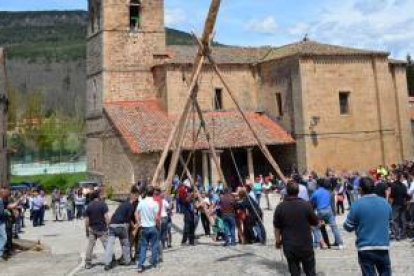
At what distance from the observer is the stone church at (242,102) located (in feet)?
86.1

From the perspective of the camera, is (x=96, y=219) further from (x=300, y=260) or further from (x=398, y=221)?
(x=398, y=221)

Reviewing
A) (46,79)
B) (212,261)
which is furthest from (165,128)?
(46,79)

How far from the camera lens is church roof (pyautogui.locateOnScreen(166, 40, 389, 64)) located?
27203 mm

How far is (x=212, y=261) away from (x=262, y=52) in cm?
2288

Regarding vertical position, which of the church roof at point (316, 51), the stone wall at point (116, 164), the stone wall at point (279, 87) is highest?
the church roof at point (316, 51)

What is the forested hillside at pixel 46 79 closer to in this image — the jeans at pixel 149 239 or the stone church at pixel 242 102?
the stone church at pixel 242 102

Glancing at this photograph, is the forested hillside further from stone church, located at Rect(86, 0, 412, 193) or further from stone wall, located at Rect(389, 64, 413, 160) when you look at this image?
stone wall, located at Rect(389, 64, 413, 160)

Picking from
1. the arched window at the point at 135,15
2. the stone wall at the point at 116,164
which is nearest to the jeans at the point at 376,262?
the stone wall at the point at 116,164

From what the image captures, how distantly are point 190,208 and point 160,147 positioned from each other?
11.9 meters

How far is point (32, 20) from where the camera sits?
135125 mm

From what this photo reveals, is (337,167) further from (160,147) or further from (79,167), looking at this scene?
(79,167)

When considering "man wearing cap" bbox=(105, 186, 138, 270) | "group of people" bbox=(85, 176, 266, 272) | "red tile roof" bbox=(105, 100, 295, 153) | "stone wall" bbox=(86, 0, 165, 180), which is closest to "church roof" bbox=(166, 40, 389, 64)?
"stone wall" bbox=(86, 0, 165, 180)

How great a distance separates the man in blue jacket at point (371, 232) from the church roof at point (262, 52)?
69.9 ft

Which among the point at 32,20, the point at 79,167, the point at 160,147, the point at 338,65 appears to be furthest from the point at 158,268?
the point at 32,20
